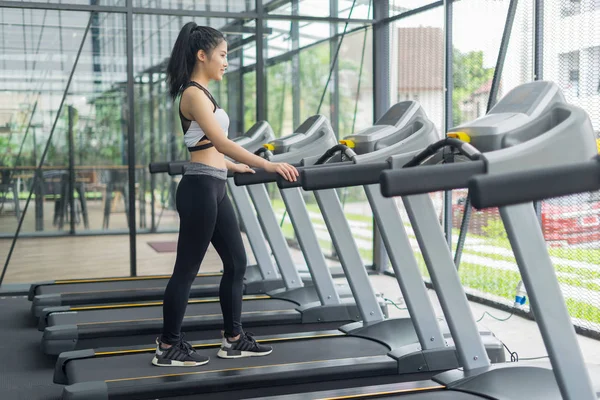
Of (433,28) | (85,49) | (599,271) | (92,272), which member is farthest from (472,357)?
(85,49)

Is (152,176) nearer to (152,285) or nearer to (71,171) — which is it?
(71,171)

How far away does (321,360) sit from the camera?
3.36 meters

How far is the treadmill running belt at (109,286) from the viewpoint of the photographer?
→ 16.3 ft

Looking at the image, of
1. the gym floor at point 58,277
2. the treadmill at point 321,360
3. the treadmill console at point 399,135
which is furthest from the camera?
the gym floor at point 58,277

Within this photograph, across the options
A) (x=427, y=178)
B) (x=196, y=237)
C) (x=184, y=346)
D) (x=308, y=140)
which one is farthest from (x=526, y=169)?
(x=308, y=140)

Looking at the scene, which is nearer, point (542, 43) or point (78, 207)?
point (542, 43)

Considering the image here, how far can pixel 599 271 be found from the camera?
13.9 feet

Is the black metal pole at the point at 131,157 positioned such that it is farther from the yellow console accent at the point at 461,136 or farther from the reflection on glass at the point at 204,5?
the yellow console accent at the point at 461,136

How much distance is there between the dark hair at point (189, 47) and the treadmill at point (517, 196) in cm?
104

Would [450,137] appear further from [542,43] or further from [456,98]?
[456,98]

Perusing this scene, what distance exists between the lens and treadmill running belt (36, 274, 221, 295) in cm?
497

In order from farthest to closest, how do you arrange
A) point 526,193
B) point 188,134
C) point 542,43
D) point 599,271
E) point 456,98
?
point 456,98 → point 542,43 → point 599,271 → point 188,134 → point 526,193

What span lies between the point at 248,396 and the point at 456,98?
10.00 ft

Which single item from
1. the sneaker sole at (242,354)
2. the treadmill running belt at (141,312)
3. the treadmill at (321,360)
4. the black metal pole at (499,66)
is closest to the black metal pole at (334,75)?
the black metal pole at (499,66)
